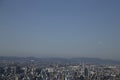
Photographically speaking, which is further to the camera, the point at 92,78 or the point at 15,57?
the point at 15,57

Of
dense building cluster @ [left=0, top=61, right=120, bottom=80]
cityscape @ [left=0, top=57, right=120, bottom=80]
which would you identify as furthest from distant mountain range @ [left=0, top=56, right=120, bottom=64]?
dense building cluster @ [left=0, top=61, right=120, bottom=80]

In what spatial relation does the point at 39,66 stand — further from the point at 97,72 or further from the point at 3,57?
the point at 97,72

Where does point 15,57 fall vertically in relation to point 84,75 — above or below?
above

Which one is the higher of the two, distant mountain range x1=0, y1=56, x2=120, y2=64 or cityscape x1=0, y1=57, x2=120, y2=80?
distant mountain range x1=0, y1=56, x2=120, y2=64

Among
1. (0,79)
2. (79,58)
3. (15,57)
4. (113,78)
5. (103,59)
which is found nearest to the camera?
(0,79)

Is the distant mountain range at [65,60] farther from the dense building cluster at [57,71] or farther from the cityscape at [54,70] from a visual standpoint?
the dense building cluster at [57,71]

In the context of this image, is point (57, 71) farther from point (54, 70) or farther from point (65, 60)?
point (65, 60)

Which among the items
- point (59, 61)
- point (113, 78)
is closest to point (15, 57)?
point (59, 61)

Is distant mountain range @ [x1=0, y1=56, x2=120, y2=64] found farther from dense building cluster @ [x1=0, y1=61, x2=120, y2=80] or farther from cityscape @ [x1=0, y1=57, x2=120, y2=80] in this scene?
dense building cluster @ [x1=0, y1=61, x2=120, y2=80]

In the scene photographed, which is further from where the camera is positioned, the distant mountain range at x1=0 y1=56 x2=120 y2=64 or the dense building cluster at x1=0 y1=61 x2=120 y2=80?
the distant mountain range at x1=0 y1=56 x2=120 y2=64
